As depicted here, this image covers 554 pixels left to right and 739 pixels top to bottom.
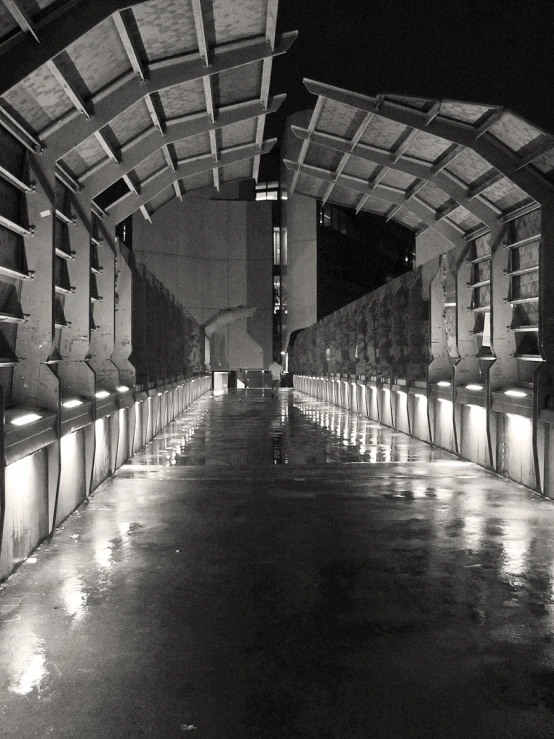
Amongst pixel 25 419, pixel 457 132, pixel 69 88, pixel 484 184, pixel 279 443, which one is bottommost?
pixel 279 443

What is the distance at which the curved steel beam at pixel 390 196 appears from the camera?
12.5m

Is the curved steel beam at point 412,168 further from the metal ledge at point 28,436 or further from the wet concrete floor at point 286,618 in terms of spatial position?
the metal ledge at point 28,436

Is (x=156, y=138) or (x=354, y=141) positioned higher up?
(x=354, y=141)

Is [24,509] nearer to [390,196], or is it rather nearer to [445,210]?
[445,210]

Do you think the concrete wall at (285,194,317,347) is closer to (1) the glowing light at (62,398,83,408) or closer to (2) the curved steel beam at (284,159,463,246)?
(2) the curved steel beam at (284,159,463,246)

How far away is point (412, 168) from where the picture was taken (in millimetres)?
11414

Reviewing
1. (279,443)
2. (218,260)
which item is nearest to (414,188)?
(279,443)

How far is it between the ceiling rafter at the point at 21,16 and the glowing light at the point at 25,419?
3208 mm

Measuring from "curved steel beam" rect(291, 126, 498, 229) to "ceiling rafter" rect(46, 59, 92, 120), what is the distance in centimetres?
565

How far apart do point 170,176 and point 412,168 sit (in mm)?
4224

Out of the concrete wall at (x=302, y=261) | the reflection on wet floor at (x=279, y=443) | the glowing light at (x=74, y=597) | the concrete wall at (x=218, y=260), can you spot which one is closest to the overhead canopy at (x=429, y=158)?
the reflection on wet floor at (x=279, y=443)

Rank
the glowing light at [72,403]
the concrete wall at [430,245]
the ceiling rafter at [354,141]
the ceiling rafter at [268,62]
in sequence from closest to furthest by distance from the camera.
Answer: the glowing light at [72,403], the ceiling rafter at [268,62], the ceiling rafter at [354,141], the concrete wall at [430,245]

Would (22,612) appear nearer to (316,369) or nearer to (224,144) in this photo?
(224,144)

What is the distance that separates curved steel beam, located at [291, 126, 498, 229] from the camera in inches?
407
